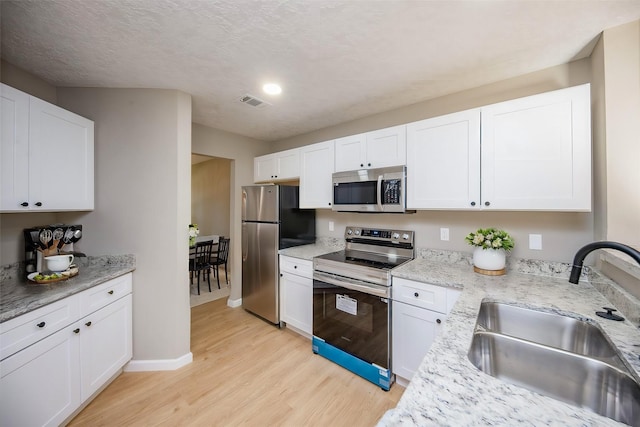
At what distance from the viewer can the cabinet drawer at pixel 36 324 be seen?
122 cm

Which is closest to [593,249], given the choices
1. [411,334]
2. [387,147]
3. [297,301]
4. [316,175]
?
[411,334]

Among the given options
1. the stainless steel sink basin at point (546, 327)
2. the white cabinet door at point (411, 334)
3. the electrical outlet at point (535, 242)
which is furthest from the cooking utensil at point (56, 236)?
the electrical outlet at point (535, 242)

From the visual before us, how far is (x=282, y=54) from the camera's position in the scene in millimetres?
1653

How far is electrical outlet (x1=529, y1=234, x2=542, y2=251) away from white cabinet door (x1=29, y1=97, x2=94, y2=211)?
3.56 meters

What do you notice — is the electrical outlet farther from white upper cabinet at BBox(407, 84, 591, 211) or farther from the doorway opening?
the doorway opening

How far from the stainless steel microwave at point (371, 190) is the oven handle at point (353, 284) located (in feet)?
2.22

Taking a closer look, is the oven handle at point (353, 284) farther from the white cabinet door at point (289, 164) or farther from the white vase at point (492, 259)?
the white cabinet door at point (289, 164)

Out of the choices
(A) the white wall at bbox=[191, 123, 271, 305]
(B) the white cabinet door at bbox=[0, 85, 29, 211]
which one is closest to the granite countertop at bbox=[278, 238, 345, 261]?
(A) the white wall at bbox=[191, 123, 271, 305]

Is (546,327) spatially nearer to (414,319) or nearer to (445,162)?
(414,319)

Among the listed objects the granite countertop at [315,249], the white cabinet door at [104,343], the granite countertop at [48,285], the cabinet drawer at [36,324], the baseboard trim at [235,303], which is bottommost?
the baseboard trim at [235,303]

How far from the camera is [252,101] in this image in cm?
238

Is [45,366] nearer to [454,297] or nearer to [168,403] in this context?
[168,403]

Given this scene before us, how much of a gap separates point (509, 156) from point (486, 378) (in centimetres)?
158

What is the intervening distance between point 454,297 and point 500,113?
4.37 feet
